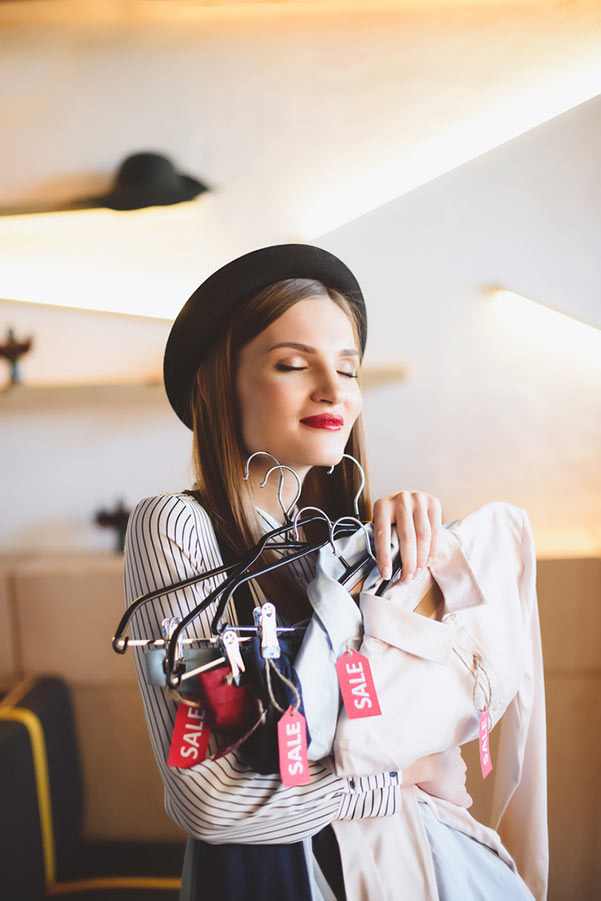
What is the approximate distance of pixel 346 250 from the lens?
1.75 metres

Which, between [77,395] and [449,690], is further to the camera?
[77,395]

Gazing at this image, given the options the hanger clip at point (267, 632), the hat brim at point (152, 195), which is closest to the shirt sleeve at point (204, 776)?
the hanger clip at point (267, 632)

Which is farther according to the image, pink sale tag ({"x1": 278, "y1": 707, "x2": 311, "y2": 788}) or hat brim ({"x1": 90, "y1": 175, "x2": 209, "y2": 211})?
hat brim ({"x1": 90, "y1": 175, "x2": 209, "y2": 211})

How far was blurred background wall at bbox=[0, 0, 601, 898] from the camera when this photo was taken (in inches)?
64.2

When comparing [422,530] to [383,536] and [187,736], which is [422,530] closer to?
[383,536]

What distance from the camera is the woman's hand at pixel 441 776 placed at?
846 mm

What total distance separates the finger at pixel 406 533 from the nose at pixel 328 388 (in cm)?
17

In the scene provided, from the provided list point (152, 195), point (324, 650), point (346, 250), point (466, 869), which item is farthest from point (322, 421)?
point (152, 195)

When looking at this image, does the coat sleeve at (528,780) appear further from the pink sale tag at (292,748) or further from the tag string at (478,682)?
the pink sale tag at (292,748)

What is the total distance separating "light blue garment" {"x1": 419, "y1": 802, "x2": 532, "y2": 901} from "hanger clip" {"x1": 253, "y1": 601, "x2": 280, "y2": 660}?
1.30 ft

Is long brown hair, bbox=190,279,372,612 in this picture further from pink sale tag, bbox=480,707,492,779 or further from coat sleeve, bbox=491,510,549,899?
coat sleeve, bbox=491,510,549,899

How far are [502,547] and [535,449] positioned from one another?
0.98 m

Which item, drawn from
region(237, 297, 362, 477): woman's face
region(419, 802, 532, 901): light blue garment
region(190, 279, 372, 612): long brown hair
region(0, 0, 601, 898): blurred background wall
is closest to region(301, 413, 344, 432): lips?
region(237, 297, 362, 477): woman's face

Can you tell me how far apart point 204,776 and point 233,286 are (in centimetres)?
66
